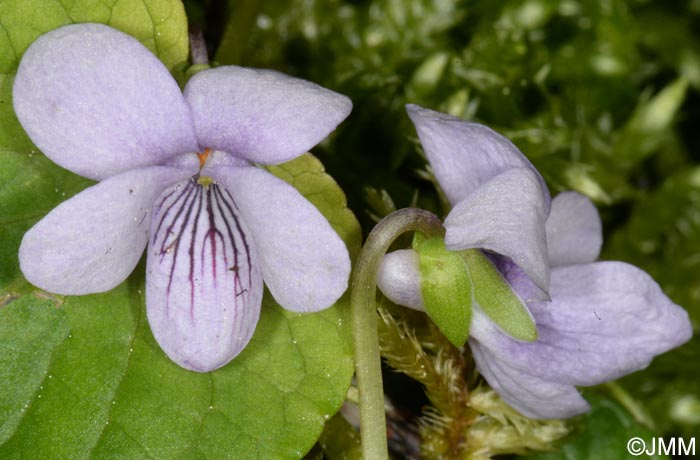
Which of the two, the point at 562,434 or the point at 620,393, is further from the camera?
the point at 620,393

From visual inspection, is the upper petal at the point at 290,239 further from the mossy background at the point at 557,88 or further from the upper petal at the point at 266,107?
the mossy background at the point at 557,88

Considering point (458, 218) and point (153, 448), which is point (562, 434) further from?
point (153, 448)

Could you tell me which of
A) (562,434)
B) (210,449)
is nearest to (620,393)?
(562,434)

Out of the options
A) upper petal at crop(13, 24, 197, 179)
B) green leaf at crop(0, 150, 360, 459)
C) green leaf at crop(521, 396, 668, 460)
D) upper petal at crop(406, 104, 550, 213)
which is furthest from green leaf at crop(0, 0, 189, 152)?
green leaf at crop(521, 396, 668, 460)

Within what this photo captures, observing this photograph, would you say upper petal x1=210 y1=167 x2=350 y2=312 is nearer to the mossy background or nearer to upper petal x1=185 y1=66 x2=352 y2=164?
upper petal x1=185 y1=66 x2=352 y2=164

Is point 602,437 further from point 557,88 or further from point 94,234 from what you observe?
point 94,234

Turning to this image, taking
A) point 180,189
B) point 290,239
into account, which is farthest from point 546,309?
point 180,189

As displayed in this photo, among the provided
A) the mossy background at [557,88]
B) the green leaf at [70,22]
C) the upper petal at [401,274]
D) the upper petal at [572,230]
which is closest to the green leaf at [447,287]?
the upper petal at [401,274]
